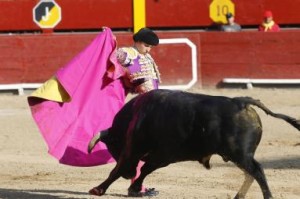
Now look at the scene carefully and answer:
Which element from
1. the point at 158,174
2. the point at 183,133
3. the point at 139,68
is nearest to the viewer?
the point at 183,133

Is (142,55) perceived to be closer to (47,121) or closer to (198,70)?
(47,121)

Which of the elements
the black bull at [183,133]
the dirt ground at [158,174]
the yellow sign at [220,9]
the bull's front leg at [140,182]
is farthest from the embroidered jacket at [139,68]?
the yellow sign at [220,9]

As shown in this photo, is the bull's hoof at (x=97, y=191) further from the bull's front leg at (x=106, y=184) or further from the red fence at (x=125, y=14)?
the red fence at (x=125, y=14)

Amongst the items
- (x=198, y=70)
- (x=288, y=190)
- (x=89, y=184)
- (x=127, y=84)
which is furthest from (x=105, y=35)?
(x=198, y=70)

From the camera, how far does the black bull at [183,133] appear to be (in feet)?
16.5

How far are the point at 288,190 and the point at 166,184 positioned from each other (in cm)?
86

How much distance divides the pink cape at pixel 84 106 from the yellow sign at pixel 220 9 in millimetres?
7748

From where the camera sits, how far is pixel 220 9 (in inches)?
551

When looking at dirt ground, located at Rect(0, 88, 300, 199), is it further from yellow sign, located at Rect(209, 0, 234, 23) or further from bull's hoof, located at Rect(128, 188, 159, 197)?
yellow sign, located at Rect(209, 0, 234, 23)

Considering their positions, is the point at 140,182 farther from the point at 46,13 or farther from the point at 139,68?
the point at 46,13

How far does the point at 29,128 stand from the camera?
370 inches

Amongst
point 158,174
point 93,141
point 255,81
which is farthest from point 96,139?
point 255,81

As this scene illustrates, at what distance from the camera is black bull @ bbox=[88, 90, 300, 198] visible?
504 centimetres

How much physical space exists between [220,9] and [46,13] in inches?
104
